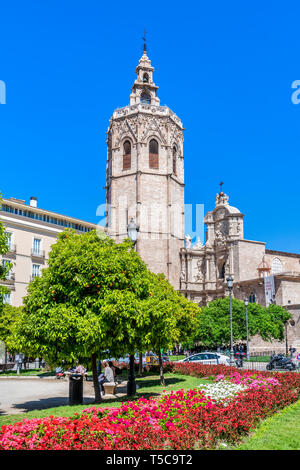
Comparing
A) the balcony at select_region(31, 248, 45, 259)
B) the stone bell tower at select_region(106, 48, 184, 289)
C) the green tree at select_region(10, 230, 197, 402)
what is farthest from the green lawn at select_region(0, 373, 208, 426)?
the stone bell tower at select_region(106, 48, 184, 289)

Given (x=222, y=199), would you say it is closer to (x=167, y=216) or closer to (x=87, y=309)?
(x=167, y=216)

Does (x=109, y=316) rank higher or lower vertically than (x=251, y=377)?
higher

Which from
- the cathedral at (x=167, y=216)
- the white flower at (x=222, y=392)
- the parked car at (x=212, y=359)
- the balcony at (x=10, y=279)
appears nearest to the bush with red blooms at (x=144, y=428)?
the white flower at (x=222, y=392)

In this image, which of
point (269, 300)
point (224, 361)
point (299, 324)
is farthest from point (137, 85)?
point (224, 361)

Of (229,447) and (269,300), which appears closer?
(229,447)

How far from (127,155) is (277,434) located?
5080 centimetres

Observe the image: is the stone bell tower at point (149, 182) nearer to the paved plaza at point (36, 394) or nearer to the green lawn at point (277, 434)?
the paved plaza at point (36, 394)

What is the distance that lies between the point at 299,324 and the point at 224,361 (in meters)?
18.5

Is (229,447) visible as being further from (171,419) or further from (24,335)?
(24,335)

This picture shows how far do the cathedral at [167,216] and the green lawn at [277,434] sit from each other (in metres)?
40.7

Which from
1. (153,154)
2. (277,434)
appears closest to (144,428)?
(277,434)

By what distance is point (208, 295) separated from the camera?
5525 cm

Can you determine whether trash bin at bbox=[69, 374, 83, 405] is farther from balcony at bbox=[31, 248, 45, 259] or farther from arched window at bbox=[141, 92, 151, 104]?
arched window at bbox=[141, 92, 151, 104]

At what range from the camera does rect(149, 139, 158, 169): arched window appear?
56.4 m
